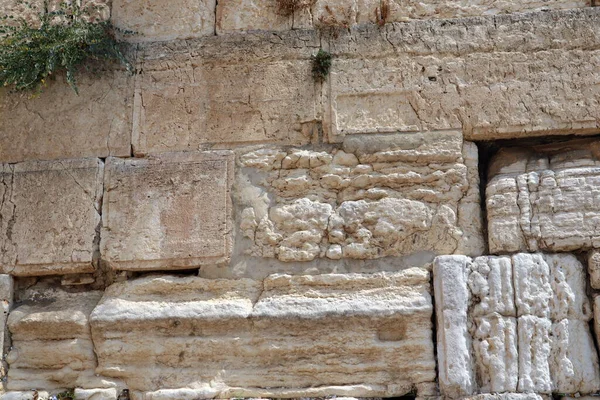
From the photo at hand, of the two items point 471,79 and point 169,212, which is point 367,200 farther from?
point 169,212

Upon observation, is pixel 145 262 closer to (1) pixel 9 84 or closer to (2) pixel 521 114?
(1) pixel 9 84

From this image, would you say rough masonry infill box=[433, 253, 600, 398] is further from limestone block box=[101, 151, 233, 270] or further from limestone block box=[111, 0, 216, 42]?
limestone block box=[111, 0, 216, 42]

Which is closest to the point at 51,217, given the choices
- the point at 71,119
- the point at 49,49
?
the point at 71,119

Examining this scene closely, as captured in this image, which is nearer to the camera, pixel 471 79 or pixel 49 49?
pixel 471 79

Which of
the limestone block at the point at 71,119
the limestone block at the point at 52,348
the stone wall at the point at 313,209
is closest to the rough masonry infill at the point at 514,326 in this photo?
the stone wall at the point at 313,209

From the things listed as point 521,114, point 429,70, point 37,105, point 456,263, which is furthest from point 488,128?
point 37,105

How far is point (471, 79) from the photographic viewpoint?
4.52m

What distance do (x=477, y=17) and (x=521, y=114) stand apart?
2.24 feet

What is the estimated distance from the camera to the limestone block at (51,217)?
14.9 ft

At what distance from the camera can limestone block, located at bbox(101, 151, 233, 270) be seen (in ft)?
14.5

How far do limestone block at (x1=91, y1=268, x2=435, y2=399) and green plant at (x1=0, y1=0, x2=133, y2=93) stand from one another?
148cm

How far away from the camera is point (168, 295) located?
14.4 feet

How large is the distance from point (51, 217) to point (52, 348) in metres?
0.78

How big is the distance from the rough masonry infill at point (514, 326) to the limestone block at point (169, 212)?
4.34 feet
